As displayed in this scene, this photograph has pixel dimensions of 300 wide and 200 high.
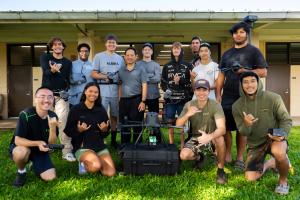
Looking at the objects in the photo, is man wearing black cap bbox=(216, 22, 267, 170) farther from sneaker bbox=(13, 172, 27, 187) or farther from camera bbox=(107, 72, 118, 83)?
sneaker bbox=(13, 172, 27, 187)

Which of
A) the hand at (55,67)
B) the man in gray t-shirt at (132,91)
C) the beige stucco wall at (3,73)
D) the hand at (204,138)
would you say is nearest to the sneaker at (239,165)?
the hand at (204,138)

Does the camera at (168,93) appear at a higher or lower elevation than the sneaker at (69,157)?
higher

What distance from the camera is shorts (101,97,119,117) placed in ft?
18.6

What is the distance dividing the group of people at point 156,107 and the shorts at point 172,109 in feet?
0.05

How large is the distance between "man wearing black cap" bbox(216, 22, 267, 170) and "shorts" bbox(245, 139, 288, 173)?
498mm

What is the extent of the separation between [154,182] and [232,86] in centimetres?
164

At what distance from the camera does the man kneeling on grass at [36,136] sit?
13.3ft

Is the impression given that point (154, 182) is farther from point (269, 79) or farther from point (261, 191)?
point (269, 79)

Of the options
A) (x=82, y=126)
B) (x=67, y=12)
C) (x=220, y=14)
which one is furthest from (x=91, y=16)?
(x=82, y=126)

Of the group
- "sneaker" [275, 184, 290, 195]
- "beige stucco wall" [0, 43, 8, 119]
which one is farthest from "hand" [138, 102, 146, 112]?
"beige stucco wall" [0, 43, 8, 119]

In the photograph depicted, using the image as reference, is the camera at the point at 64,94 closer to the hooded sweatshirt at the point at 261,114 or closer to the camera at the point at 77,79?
the camera at the point at 77,79

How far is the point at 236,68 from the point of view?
4656mm

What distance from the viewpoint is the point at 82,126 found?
4.48 metres

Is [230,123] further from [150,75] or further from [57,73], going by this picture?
[57,73]
